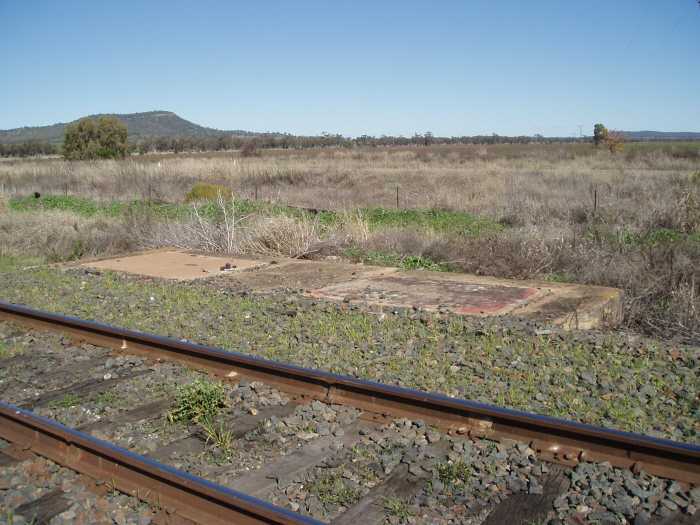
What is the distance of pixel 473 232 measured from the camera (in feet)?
46.5

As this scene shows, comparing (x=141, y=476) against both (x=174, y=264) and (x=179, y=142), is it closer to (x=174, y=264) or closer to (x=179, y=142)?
(x=174, y=264)

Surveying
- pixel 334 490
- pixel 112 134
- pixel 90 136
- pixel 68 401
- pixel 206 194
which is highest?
pixel 112 134

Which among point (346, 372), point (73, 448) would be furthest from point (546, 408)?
point (73, 448)

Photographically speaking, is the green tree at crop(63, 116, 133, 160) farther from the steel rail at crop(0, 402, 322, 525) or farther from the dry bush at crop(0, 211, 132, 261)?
the steel rail at crop(0, 402, 322, 525)

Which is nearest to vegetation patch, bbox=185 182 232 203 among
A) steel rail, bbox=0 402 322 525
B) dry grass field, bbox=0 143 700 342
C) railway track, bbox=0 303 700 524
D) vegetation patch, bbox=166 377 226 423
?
dry grass field, bbox=0 143 700 342

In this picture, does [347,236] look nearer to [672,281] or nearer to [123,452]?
[672,281]

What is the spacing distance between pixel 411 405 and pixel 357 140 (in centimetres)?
14210

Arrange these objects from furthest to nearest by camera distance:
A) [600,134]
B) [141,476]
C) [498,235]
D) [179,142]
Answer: [179,142] → [600,134] → [498,235] → [141,476]

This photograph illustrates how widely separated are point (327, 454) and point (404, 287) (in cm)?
528

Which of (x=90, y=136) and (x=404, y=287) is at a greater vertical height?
(x=90, y=136)

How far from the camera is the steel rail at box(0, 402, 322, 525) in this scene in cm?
319

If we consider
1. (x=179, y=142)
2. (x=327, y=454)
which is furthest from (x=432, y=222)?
(x=179, y=142)

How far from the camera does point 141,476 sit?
12.1ft

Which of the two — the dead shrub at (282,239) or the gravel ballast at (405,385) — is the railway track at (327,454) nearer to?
the gravel ballast at (405,385)
